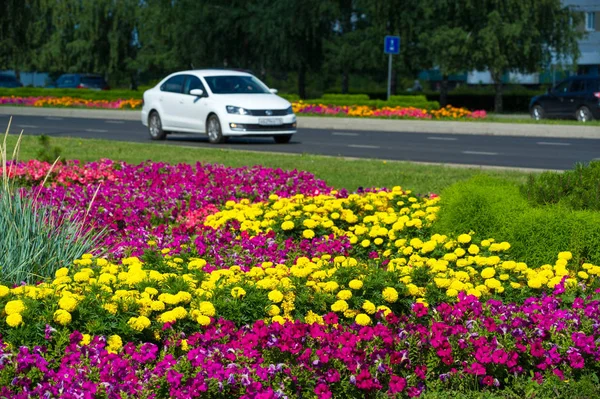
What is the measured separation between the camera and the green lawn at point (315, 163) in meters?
12.7

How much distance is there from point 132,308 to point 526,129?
23.9 m

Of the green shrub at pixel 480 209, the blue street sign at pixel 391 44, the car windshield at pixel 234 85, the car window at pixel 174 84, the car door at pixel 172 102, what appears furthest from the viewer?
the blue street sign at pixel 391 44

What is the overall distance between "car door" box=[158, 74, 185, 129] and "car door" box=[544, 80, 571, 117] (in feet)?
50.5

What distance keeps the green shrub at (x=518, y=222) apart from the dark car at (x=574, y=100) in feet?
85.5

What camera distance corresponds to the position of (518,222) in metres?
6.96

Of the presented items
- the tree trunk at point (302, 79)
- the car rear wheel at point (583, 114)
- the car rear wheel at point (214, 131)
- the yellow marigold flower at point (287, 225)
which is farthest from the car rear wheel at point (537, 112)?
the yellow marigold flower at point (287, 225)

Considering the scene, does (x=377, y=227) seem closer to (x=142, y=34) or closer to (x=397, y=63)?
(x=397, y=63)

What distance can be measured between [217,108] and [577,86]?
631 inches

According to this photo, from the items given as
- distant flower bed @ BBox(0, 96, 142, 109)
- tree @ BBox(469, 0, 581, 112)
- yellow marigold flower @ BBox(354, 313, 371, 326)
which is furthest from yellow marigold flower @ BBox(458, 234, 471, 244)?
tree @ BBox(469, 0, 581, 112)

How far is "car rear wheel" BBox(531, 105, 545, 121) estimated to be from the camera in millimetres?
35719

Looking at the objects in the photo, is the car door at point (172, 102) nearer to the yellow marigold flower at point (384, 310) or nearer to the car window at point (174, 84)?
the car window at point (174, 84)

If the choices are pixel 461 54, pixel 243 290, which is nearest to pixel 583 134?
pixel 461 54

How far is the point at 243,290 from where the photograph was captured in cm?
518

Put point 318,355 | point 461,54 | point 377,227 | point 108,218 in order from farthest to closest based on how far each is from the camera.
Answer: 1. point 461,54
2. point 108,218
3. point 377,227
4. point 318,355
